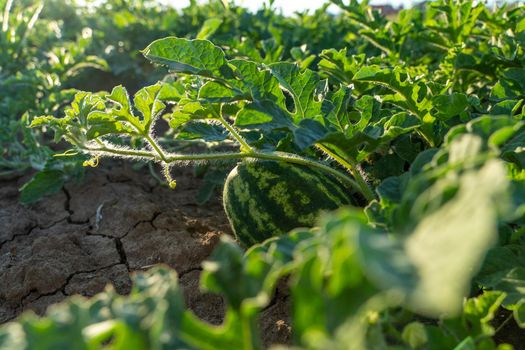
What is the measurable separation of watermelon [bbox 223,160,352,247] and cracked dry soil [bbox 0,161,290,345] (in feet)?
0.97

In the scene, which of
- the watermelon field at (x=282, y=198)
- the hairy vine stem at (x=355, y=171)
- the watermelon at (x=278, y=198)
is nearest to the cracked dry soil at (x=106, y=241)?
the watermelon field at (x=282, y=198)

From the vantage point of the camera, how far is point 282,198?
238 cm

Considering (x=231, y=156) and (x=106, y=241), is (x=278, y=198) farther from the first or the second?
(x=106, y=241)

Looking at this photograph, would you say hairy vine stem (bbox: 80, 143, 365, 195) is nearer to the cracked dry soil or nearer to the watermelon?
the watermelon

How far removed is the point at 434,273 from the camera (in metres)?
0.74

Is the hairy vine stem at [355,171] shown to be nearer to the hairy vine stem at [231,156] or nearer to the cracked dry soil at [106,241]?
the hairy vine stem at [231,156]

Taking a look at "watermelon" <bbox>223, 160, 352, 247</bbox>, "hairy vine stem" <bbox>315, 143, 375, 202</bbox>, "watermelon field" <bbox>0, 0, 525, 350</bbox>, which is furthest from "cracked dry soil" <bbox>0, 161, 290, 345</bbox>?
"hairy vine stem" <bbox>315, 143, 375, 202</bbox>

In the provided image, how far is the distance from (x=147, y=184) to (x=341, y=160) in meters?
1.97

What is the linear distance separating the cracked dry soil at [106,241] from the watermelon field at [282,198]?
1cm

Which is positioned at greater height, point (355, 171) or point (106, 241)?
point (355, 171)

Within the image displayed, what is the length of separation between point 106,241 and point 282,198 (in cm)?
113

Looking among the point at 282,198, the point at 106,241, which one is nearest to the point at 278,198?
the point at 282,198

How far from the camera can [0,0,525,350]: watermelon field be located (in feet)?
3.04

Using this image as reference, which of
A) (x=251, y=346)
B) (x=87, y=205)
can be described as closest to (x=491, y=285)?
(x=251, y=346)
